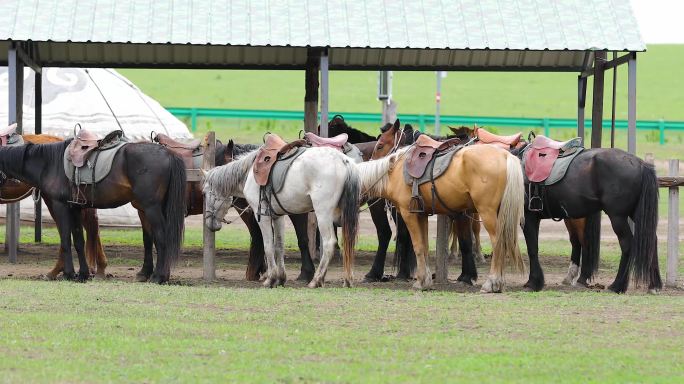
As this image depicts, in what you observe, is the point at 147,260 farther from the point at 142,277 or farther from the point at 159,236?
the point at 159,236

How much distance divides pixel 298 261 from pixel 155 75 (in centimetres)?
4572

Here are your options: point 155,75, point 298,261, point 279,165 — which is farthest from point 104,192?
point 155,75

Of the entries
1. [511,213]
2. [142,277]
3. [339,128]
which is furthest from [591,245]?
[142,277]

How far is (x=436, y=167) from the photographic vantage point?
39.4 feet

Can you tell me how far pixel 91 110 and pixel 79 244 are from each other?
9457 mm

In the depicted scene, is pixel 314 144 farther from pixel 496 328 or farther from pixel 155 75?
pixel 155 75

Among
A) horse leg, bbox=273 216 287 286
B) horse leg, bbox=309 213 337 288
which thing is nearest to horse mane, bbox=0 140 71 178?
horse leg, bbox=273 216 287 286

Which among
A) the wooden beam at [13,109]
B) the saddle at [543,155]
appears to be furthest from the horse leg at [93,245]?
the saddle at [543,155]

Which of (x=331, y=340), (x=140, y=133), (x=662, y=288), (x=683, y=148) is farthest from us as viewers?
(x=683, y=148)

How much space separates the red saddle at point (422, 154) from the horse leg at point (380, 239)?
4.08 feet

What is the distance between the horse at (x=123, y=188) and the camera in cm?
1223

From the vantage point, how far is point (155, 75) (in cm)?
6059

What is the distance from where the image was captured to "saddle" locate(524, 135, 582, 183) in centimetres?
1214

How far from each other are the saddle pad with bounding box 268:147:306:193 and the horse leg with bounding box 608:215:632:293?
11.0 ft
